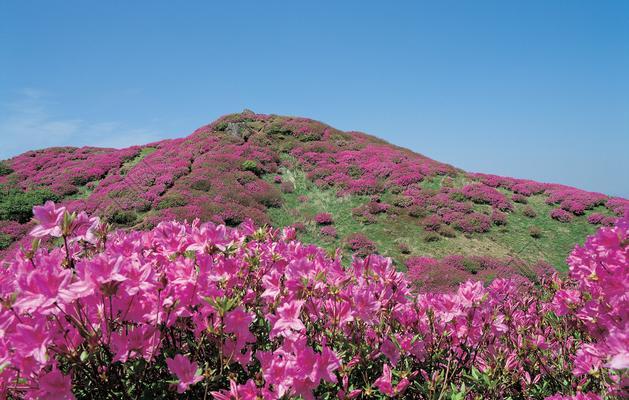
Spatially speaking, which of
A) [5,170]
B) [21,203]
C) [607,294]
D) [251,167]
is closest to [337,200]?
[251,167]

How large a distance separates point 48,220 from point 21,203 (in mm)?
18923

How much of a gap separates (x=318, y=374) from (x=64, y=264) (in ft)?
5.42

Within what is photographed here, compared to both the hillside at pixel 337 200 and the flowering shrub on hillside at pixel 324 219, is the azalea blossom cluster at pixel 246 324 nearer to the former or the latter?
the hillside at pixel 337 200

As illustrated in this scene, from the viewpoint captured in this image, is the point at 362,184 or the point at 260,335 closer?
the point at 260,335

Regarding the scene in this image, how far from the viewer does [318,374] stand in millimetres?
1875

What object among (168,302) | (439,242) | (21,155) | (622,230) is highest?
(21,155)

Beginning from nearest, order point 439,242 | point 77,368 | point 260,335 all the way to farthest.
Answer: point 77,368 → point 260,335 → point 439,242

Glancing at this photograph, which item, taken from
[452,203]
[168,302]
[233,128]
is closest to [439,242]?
[452,203]

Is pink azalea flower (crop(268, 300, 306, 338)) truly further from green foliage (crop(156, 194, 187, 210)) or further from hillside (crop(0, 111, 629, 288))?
green foliage (crop(156, 194, 187, 210))

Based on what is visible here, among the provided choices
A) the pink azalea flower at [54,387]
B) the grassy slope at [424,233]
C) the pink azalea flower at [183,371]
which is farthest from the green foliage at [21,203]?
the pink azalea flower at [183,371]

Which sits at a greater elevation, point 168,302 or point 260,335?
point 168,302

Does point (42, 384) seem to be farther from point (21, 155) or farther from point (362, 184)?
point (21, 155)

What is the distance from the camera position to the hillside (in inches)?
513

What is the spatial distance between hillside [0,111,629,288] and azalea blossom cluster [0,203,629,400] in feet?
25.2
